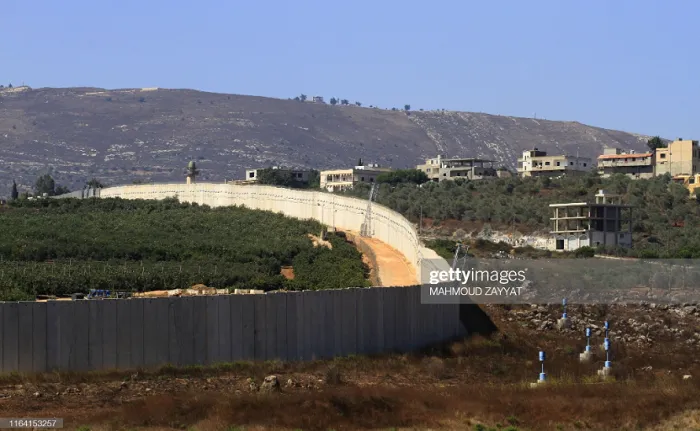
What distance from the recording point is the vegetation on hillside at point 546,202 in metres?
102

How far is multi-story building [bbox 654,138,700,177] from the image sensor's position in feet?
540

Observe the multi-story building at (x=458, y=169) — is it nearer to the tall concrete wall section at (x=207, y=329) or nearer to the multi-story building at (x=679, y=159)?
the multi-story building at (x=679, y=159)

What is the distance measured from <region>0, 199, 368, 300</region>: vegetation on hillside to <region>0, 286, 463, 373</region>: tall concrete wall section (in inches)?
413

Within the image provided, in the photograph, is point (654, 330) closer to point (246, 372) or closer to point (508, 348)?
point (508, 348)

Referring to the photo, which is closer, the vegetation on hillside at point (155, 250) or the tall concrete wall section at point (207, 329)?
the tall concrete wall section at point (207, 329)

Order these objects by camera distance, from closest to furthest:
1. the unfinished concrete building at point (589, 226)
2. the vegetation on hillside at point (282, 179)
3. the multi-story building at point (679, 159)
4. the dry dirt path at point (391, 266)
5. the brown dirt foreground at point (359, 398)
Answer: the brown dirt foreground at point (359, 398)
the dry dirt path at point (391, 266)
the unfinished concrete building at point (589, 226)
the multi-story building at point (679, 159)
the vegetation on hillside at point (282, 179)

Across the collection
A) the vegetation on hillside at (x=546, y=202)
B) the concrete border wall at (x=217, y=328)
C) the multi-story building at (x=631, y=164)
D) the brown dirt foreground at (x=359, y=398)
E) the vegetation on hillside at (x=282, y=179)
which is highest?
the multi-story building at (x=631, y=164)

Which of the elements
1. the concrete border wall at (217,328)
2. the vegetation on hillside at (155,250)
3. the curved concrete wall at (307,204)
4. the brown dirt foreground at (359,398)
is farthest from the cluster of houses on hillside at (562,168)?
the brown dirt foreground at (359,398)

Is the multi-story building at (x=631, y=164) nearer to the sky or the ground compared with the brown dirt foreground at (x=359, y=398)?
nearer to the sky

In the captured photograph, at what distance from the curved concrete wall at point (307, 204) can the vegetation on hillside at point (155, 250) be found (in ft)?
3.62

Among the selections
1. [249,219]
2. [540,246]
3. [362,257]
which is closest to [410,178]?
[540,246]

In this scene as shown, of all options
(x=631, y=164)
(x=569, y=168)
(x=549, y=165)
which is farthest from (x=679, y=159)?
(x=549, y=165)

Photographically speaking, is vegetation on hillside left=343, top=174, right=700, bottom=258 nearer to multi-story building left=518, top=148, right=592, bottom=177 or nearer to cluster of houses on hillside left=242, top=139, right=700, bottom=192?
cluster of houses on hillside left=242, top=139, right=700, bottom=192

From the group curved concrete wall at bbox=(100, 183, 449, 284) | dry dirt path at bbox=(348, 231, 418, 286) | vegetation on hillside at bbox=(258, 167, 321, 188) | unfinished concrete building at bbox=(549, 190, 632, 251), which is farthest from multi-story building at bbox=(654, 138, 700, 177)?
dry dirt path at bbox=(348, 231, 418, 286)
